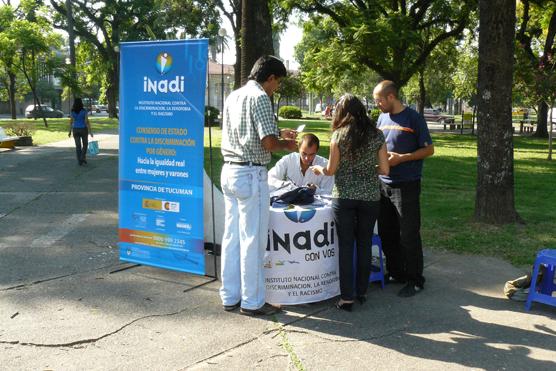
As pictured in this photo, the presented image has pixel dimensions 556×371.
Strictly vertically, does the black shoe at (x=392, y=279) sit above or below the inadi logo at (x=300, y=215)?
below

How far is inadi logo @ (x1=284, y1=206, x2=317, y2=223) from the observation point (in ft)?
14.7

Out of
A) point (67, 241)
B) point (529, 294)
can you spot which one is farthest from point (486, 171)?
point (67, 241)

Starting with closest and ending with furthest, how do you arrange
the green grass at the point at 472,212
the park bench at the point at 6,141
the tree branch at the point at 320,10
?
the green grass at the point at 472,212 < the park bench at the point at 6,141 < the tree branch at the point at 320,10

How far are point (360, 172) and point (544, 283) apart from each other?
1.84 m

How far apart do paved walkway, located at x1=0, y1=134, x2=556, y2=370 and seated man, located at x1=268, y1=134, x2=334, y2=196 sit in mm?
1124

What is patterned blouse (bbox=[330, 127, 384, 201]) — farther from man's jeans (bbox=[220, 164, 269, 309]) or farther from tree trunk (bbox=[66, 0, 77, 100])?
tree trunk (bbox=[66, 0, 77, 100])

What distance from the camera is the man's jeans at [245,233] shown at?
4.21 metres

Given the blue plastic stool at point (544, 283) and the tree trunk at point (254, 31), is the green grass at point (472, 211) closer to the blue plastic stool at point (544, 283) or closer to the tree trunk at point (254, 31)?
the blue plastic stool at point (544, 283)

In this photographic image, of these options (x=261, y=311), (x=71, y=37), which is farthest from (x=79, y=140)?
(x=71, y=37)

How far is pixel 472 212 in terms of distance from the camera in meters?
8.34

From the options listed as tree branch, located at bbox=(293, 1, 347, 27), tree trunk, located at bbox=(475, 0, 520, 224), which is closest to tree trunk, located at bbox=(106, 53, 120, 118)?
tree branch, located at bbox=(293, 1, 347, 27)

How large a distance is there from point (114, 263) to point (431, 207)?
5.31 m

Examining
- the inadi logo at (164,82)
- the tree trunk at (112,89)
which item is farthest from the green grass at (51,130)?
the inadi logo at (164,82)

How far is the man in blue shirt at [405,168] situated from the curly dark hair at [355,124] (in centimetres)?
49
